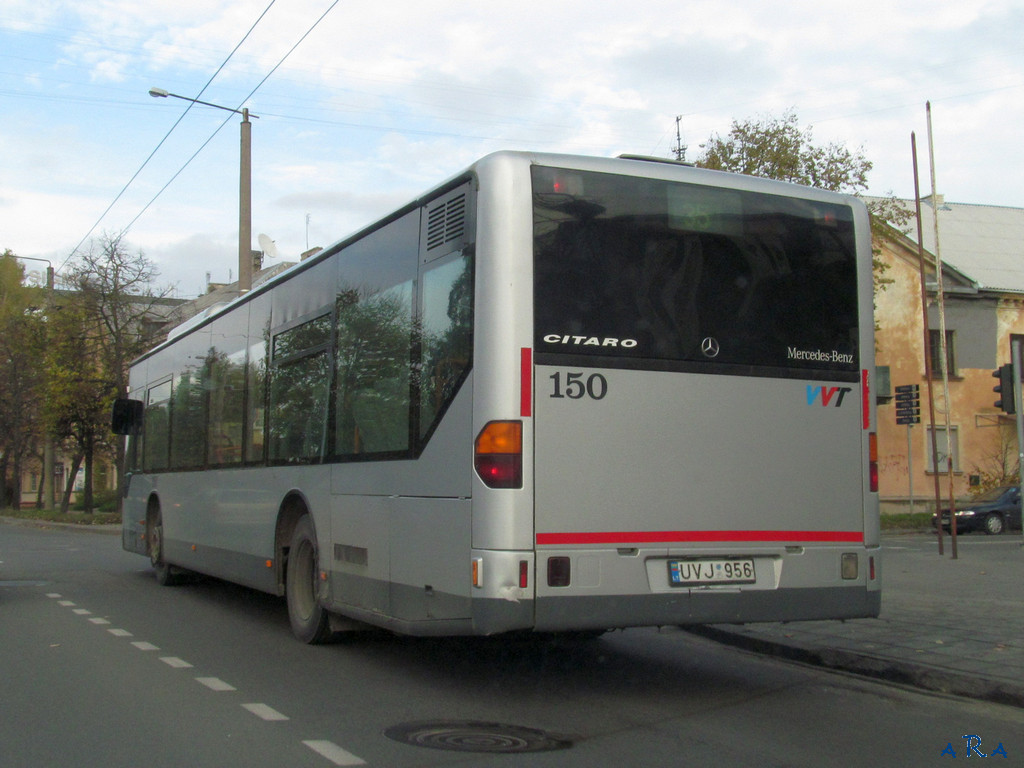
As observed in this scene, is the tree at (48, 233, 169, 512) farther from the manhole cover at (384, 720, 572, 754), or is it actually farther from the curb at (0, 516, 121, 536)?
the manhole cover at (384, 720, 572, 754)

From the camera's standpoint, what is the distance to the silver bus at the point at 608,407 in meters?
6.53

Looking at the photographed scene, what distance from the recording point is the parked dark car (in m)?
31.6

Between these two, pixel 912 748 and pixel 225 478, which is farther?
pixel 225 478

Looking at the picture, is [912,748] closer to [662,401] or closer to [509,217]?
[662,401]

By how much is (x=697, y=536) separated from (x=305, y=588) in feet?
12.7

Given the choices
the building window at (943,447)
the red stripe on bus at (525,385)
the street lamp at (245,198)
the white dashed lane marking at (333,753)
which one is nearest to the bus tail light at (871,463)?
the red stripe on bus at (525,385)

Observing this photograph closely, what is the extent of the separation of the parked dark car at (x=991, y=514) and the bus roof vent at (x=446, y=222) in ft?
88.3

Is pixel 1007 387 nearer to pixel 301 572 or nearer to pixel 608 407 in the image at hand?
pixel 301 572

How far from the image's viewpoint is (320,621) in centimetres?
913

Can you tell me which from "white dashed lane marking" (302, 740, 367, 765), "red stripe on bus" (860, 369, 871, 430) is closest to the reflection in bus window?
"white dashed lane marking" (302, 740, 367, 765)

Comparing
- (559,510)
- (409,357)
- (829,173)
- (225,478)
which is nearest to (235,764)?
(559,510)

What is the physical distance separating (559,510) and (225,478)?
6.16 metres

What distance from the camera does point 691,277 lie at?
7.09 m

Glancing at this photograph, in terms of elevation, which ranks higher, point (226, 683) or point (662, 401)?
point (662, 401)
